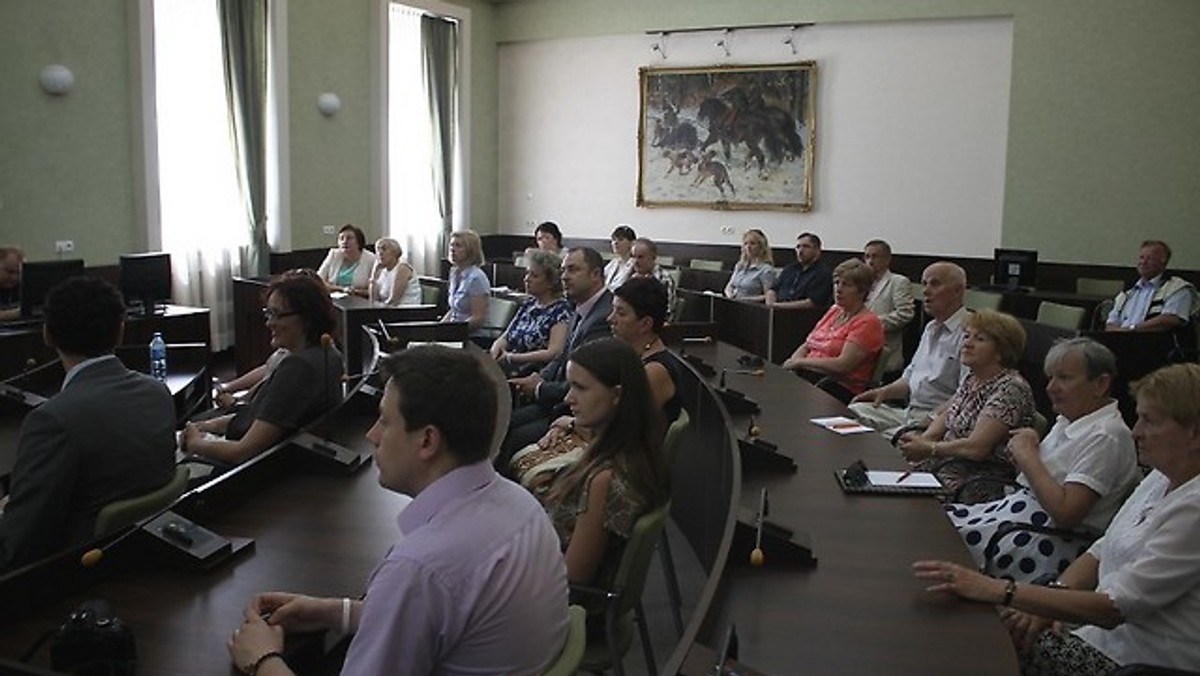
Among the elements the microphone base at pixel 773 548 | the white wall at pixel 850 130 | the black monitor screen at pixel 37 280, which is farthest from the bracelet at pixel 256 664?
the white wall at pixel 850 130

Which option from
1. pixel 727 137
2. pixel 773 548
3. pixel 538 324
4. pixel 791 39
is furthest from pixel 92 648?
pixel 791 39

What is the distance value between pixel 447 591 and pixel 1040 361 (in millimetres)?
5782

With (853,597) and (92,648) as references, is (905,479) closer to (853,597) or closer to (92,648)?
(853,597)

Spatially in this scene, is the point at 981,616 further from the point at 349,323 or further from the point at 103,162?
the point at 103,162

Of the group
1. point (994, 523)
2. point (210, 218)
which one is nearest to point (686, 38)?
point (210, 218)

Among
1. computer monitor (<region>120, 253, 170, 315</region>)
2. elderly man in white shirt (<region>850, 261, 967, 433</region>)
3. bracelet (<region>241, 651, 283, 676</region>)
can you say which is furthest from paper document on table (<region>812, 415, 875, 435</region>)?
computer monitor (<region>120, 253, 170, 315</region>)

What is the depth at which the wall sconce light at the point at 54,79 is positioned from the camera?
25.3 feet

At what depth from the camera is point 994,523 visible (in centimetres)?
319

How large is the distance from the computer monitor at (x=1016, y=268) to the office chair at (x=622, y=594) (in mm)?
7772

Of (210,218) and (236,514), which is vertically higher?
(210,218)

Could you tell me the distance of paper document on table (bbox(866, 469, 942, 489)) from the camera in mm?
3240

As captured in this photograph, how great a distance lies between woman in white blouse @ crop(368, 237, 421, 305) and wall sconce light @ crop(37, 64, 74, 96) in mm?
2697

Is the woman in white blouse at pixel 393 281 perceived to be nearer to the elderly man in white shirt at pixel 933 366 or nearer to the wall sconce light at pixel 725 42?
the elderly man in white shirt at pixel 933 366

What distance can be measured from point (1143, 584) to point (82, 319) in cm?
299
